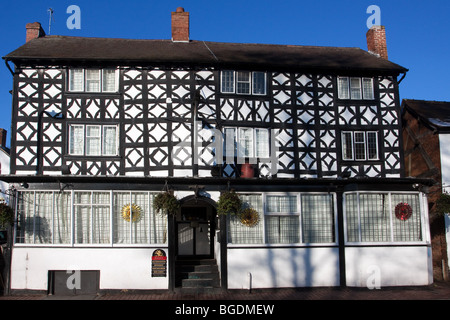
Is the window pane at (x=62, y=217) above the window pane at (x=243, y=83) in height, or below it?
below

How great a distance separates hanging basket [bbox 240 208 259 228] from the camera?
48.2ft

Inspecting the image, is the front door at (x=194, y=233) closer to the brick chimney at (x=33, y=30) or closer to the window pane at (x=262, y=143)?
the window pane at (x=262, y=143)

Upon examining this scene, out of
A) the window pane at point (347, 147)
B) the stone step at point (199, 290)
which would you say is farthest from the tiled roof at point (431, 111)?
the stone step at point (199, 290)

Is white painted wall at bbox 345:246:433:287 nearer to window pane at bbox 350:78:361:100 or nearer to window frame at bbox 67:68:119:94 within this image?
window pane at bbox 350:78:361:100

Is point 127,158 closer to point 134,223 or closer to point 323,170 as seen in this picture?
point 134,223

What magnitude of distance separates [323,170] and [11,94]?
12.1 meters

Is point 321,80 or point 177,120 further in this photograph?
point 321,80

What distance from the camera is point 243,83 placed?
15.8 meters

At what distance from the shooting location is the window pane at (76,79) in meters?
15.2

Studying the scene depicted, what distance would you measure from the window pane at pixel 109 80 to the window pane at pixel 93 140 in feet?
5.09

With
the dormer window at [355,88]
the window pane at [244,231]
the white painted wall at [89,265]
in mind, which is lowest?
the white painted wall at [89,265]
